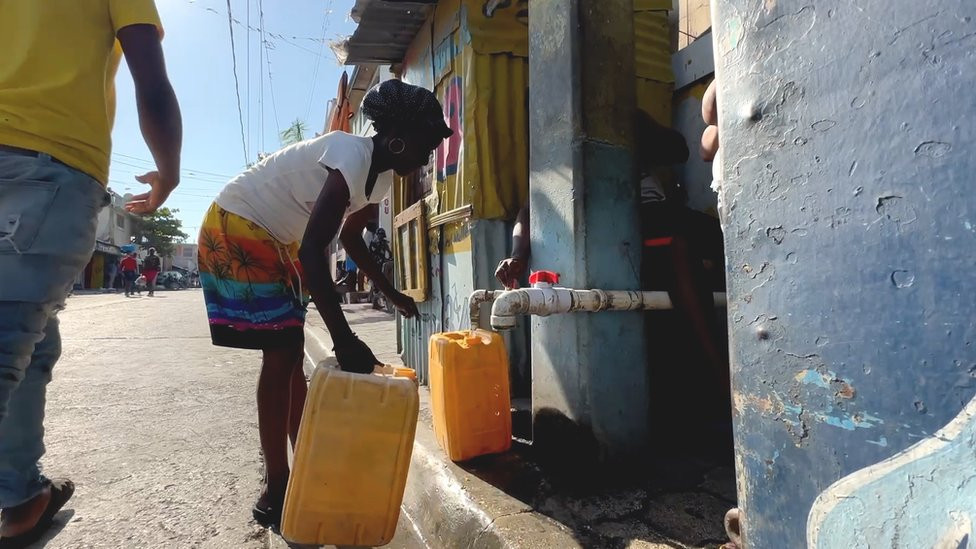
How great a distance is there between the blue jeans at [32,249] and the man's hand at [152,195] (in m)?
0.16

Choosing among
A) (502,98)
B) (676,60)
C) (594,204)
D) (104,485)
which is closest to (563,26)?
(594,204)

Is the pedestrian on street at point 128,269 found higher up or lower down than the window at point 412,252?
higher up

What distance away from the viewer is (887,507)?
0.75 meters

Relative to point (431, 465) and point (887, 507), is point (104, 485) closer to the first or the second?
point (431, 465)

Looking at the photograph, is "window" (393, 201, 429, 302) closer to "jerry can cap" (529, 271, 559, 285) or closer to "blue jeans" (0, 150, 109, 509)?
"jerry can cap" (529, 271, 559, 285)

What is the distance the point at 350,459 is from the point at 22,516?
3.22 ft

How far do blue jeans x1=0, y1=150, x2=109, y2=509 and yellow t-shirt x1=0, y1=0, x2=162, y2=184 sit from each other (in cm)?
6

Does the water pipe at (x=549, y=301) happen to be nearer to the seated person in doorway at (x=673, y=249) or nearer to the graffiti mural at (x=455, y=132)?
the seated person in doorway at (x=673, y=249)

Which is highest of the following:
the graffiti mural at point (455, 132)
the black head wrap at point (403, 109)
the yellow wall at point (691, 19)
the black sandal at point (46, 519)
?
the yellow wall at point (691, 19)

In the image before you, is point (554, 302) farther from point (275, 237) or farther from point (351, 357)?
point (275, 237)

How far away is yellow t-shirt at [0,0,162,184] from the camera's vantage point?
1267 mm

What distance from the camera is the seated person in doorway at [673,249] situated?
2.08 meters

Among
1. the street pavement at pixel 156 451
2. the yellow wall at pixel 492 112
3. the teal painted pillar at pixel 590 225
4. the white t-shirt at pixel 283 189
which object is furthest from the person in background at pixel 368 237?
the teal painted pillar at pixel 590 225

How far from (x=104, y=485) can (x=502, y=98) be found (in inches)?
104
